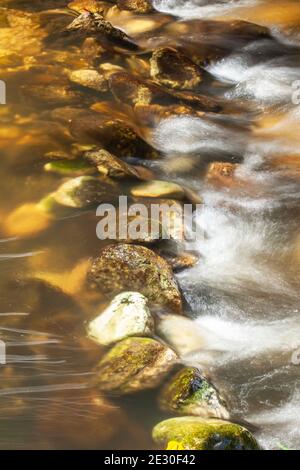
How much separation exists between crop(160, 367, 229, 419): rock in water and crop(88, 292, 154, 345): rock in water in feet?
1.94

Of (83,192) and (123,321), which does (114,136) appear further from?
(123,321)

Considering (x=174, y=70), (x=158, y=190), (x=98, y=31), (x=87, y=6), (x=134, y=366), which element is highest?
(x=87, y=6)

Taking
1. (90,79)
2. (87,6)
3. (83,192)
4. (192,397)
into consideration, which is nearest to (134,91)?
(90,79)

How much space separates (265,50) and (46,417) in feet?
32.0

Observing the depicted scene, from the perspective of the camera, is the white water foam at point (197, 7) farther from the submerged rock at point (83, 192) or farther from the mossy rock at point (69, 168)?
the submerged rock at point (83, 192)

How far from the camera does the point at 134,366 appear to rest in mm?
3871

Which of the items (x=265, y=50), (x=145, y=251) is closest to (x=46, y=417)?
(x=145, y=251)

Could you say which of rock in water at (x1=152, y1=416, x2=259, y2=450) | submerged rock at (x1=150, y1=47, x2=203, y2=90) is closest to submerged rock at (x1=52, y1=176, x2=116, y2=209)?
rock in water at (x1=152, y1=416, x2=259, y2=450)

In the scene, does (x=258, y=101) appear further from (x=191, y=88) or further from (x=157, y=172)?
(x=157, y=172)

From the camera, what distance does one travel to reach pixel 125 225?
5535 mm

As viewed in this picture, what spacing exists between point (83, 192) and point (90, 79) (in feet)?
11.7

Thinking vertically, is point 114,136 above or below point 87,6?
below

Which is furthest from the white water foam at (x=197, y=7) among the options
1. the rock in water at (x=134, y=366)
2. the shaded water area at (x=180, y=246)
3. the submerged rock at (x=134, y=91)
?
the rock in water at (x=134, y=366)

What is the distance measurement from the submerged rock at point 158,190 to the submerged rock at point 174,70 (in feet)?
11.5
